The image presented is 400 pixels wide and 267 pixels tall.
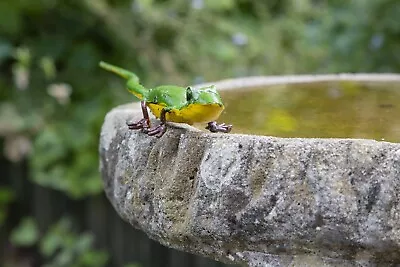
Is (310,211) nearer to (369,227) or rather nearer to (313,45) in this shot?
(369,227)

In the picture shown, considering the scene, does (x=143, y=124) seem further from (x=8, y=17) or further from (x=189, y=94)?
(x=8, y=17)

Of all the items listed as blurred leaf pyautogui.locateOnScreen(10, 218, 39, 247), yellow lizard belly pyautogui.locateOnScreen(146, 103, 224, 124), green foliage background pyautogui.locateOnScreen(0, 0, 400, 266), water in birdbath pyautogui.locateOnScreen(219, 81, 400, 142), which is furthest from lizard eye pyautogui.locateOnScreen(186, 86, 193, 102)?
blurred leaf pyautogui.locateOnScreen(10, 218, 39, 247)

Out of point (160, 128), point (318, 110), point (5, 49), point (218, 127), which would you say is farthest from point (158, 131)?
point (5, 49)

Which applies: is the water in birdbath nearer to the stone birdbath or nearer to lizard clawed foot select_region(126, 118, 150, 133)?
the stone birdbath

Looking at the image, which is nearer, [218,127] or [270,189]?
[270,189]

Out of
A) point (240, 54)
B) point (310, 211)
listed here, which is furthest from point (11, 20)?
point (310, 211)

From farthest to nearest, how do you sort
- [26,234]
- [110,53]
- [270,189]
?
[26,234] → [110,53] → [270,189]
